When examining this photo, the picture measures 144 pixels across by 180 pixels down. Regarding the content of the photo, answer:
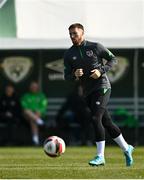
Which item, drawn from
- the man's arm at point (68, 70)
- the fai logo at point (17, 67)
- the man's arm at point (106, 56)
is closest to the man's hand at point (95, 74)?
the man's arm at point (106, 56)

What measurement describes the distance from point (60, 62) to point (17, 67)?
1500 millimetres

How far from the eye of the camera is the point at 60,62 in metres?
22.7

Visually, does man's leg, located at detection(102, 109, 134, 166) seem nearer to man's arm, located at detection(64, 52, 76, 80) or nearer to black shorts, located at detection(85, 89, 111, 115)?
black shorts, located at detection(85, 89, 111, 115)

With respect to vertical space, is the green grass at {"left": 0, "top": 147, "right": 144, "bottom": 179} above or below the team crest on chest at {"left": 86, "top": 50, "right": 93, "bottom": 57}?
below

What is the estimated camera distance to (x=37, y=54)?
23.5 m

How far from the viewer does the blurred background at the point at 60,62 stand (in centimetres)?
2030

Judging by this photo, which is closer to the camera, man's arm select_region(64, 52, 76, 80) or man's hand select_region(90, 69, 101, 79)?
man's hand select_region(90, 69, 101, 79)

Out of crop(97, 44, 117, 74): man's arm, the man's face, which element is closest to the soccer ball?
crop(97, 44, 117, 74): man's arm

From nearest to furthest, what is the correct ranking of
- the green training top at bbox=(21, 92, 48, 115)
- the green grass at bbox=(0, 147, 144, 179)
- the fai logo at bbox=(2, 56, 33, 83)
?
the green grass at bbox=(0, 147, 144, 179), the green training top at bbox=(21, 92, 48, 115), the fai logo at bbox=(2, 56, 33, 83)

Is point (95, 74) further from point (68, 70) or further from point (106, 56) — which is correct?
point (68, 70)

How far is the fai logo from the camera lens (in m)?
23.4

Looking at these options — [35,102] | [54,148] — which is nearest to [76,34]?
[54,148]

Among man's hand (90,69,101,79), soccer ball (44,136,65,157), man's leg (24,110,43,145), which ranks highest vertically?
man's hand (90,69,101,79)

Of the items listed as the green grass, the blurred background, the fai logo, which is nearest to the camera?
the green grass
